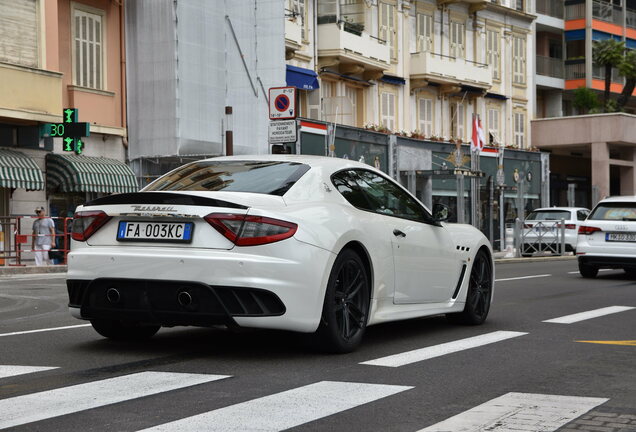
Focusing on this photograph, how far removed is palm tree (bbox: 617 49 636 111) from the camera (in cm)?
5109

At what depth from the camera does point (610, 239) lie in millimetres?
19734

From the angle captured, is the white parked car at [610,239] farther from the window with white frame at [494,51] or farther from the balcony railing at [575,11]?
the balcony railing at [575,11]

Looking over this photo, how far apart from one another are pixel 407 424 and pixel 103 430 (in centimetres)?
141

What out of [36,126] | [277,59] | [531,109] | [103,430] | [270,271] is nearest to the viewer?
[103,430]

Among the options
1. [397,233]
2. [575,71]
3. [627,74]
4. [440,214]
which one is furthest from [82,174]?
[627,74]

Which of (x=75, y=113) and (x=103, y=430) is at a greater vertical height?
(x=75, y=113)

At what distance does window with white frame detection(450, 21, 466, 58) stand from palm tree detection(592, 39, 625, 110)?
9463mm

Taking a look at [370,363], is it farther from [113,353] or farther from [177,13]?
[177,13]

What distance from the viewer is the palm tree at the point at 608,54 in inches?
2012

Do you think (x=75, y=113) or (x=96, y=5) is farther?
(x=96, y=5)

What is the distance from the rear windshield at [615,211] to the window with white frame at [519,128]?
96.3ft

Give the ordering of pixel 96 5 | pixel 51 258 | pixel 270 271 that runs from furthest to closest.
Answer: pixel 96 5 → pixel 51 258 → pixel 270 271

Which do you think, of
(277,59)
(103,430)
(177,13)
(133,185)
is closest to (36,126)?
(133,185)

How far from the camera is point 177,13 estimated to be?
98.5ft
